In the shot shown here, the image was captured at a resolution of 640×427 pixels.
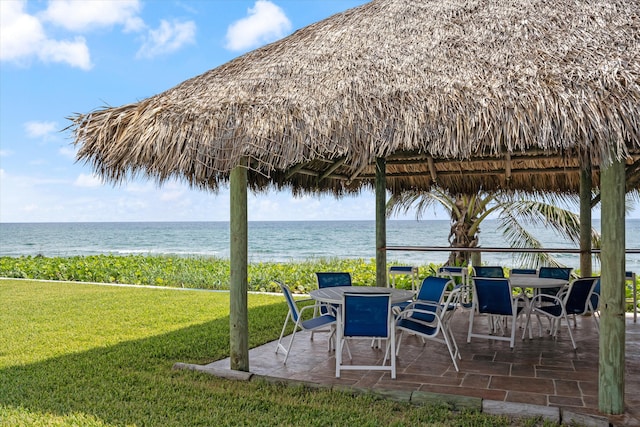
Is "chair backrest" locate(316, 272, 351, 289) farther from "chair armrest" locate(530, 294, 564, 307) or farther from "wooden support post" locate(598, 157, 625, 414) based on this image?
"wooden support post" locate(598, 157, 625, 414)

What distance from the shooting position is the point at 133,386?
182 inches

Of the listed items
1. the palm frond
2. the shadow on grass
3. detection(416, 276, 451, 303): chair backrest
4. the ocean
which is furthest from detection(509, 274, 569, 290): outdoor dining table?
the ocean

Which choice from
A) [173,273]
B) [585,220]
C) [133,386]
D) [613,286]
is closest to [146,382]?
[133,386]

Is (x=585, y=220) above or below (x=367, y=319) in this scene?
above

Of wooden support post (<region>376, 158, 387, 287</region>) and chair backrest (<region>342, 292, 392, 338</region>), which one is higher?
wooden support post (<region>376, 158, 387, 287</region>)

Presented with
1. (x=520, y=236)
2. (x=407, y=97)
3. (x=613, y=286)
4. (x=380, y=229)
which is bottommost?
(x=613, y=286)

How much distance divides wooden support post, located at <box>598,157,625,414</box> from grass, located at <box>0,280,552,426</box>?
2.64 ft

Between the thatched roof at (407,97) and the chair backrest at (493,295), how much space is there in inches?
56.9

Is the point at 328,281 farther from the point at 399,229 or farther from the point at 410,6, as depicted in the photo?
the point at 399,229

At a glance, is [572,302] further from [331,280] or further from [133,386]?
[133,386]

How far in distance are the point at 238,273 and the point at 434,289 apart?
2112mm

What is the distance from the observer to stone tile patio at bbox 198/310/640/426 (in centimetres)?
420

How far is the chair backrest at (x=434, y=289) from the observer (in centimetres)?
559

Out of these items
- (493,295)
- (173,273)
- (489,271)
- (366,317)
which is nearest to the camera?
(366,317)
